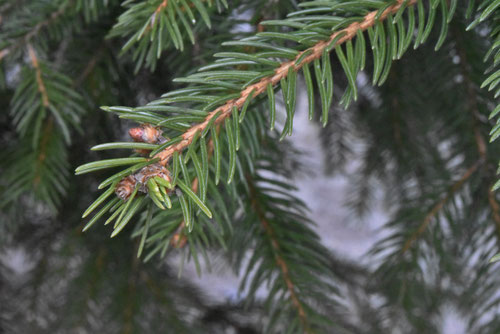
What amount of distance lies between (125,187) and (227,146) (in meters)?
0.10

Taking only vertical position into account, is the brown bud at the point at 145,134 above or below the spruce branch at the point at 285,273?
above

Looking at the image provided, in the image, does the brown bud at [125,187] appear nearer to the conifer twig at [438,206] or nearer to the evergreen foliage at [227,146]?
the evergreen foliage at [227,146]

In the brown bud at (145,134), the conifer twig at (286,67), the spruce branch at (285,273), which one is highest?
the conifer twig at (286,67)

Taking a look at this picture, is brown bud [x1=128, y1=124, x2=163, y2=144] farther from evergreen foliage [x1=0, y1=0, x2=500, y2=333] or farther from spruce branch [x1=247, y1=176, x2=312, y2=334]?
spruce branch [x1=247, y1=176, x2=312, y2=334]

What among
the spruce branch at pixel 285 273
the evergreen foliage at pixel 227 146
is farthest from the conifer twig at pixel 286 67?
the spruce branch at pixel 285 273

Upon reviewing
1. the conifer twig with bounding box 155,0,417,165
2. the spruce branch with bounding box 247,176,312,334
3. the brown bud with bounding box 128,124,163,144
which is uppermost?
the conifer twig with bounding box 155,0,417,165

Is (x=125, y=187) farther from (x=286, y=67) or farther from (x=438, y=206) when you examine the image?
(x=438, y=206)

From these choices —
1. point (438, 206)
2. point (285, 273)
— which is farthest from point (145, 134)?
point (438, 206)

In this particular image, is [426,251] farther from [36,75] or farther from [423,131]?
[36,75]

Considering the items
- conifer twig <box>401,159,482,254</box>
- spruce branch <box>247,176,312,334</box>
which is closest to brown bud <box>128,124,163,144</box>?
spruce branch <box>247,176,312,334</box>

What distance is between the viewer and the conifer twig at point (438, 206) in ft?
1.45

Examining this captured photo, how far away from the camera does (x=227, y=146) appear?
304 mm

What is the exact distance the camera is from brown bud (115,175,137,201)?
0.21 meters

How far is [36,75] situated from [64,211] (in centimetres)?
29
